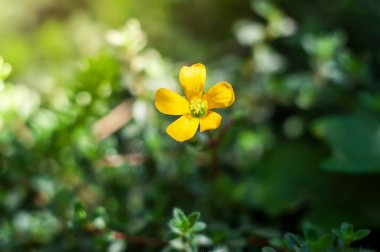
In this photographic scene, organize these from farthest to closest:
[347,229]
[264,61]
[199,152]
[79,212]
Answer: [264,61]
[199,152]
[79,212]
[347,229]

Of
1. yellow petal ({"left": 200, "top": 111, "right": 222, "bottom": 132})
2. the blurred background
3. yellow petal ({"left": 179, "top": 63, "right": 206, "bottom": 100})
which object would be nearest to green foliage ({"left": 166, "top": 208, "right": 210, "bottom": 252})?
the blurred background

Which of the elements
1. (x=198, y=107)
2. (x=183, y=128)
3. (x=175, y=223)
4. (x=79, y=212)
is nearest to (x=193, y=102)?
(x=198, y=107)

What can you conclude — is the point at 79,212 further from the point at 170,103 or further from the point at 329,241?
the point at 329,241

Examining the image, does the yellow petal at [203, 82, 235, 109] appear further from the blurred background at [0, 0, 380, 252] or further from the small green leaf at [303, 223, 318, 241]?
the small green leaf at [303, 223, 318, 241]

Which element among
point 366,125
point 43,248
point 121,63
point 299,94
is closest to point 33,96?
point 121,63

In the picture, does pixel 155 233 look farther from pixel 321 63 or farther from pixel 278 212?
pixel 321 63

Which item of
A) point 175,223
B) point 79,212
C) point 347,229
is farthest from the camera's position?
point 79,212
